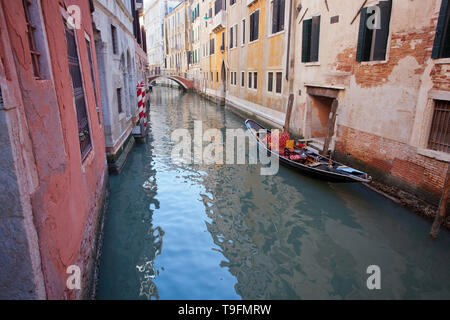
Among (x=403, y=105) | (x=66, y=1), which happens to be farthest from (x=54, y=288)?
(x=403, y=105)

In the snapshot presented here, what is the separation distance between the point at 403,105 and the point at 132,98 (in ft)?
30.0

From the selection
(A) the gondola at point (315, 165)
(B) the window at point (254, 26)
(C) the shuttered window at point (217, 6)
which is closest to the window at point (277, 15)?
(B) the window at point (254, 26)

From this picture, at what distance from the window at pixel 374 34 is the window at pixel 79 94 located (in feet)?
18.3

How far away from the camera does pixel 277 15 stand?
11.9m

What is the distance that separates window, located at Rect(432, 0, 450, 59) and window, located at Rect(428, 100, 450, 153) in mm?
759

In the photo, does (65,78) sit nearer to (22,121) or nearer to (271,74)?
(22,121)

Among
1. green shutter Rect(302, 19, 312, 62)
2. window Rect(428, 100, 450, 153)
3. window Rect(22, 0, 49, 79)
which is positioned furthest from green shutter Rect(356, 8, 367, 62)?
window Rect(22, 0, 49, 79)

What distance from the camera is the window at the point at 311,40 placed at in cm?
886

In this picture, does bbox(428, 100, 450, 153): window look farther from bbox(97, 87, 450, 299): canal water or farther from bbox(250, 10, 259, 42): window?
bbox(250, 10, 259, 42): window

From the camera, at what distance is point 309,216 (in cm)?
552

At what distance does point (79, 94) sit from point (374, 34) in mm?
5924

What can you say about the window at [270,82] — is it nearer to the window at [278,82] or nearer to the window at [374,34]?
the window at [278,82]

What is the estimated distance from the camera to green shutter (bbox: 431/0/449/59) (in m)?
4.77

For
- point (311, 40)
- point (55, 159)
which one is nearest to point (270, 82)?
point (311, 40)
